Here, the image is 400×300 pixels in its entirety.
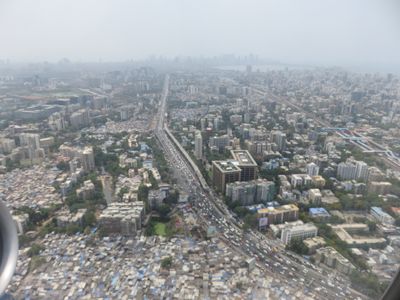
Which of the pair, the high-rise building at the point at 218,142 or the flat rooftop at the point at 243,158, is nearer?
the flat rooftop at the point at 243,158

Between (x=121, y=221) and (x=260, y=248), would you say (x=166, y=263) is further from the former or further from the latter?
(x=260, y=248)

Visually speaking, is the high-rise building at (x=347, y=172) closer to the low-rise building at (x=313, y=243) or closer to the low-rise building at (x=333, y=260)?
the low-rise building at (x=313, y=243)

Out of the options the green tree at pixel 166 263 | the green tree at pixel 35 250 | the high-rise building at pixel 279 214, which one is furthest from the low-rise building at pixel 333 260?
the green tree at pixel 35 250

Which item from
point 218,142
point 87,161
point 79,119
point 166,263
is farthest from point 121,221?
point 79,119

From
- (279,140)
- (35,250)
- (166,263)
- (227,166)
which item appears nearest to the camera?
(166,263)

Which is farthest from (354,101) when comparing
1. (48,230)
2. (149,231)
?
(48,230)

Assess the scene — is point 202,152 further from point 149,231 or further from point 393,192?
point 393,192
